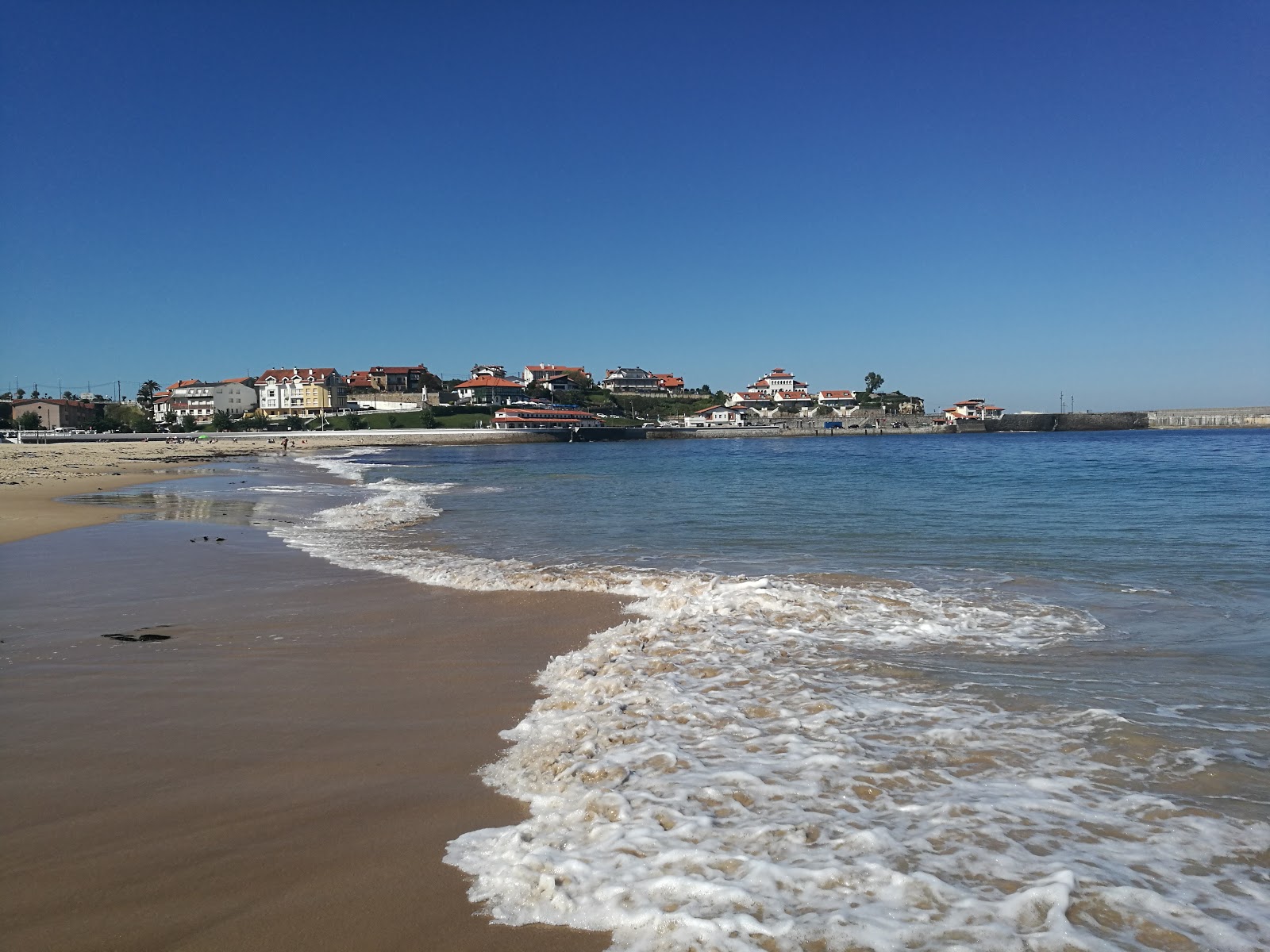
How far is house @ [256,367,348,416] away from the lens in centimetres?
11944

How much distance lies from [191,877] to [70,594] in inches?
286

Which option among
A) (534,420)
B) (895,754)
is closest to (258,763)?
(895,754)

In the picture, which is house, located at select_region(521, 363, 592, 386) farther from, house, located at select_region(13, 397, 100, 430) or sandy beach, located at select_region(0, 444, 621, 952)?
sandy beach, located at select_region(0, 444, 621, 952)

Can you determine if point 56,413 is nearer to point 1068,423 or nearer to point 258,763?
point 258,763

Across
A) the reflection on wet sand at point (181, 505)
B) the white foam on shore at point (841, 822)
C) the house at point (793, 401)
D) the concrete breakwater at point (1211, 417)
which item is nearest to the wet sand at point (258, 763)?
the white foam on shore at point (841, 822)

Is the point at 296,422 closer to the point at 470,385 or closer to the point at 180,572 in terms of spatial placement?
the point at 470,385

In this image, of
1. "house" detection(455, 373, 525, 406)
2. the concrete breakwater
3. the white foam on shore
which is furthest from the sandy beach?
the concrete breakwater

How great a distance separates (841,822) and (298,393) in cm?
13076

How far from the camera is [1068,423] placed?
437 feet

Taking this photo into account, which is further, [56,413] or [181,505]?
[56,413]

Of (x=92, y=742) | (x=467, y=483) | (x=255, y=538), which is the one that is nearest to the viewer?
(x=92, y=742)

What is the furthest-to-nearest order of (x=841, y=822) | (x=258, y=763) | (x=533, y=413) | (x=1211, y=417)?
(x=1211, y=417) < (x=533, y=413) < (x=258, y=763) < (x=841, y=822)

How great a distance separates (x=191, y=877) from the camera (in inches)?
119

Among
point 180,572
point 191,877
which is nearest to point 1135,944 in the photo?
point 191,877
